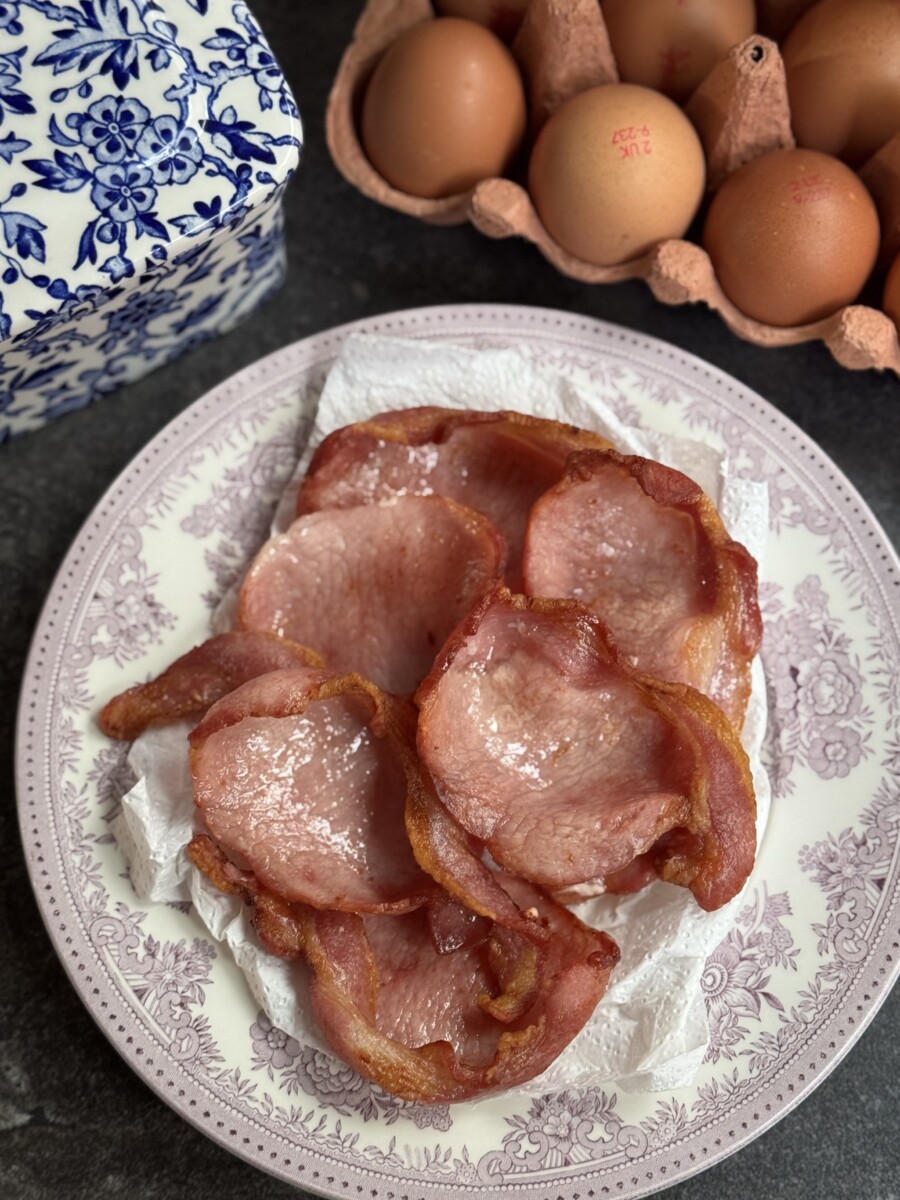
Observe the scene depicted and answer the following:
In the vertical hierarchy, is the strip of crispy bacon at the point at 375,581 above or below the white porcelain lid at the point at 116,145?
below

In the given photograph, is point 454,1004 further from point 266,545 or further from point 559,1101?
point 266,545

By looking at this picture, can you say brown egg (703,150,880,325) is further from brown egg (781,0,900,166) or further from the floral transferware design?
the floral transferware design

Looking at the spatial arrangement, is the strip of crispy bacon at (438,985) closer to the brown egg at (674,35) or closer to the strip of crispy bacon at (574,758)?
the strip of crispy bacon at (574,758)

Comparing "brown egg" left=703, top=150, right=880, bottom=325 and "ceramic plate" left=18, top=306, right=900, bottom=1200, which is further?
"brown egg" left=703, top=150, right=880, bottom=325

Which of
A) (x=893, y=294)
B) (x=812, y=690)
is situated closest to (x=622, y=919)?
Answer: (x=812, y=690)

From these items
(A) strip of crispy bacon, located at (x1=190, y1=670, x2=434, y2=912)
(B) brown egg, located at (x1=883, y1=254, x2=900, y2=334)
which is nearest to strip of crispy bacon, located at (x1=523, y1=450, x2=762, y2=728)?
(A) strip of crispy bacon, located at (x1=190, y1=670, x2=434, y2=912)

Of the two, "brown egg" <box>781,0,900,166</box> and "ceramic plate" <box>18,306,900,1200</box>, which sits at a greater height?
"brown egg" <box>781,0,900,166</box>

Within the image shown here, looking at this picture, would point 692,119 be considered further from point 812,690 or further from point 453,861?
point 453,861

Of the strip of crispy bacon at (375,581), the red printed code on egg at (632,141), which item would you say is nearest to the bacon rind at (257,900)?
the strip of crispy bacon at (375,581)
